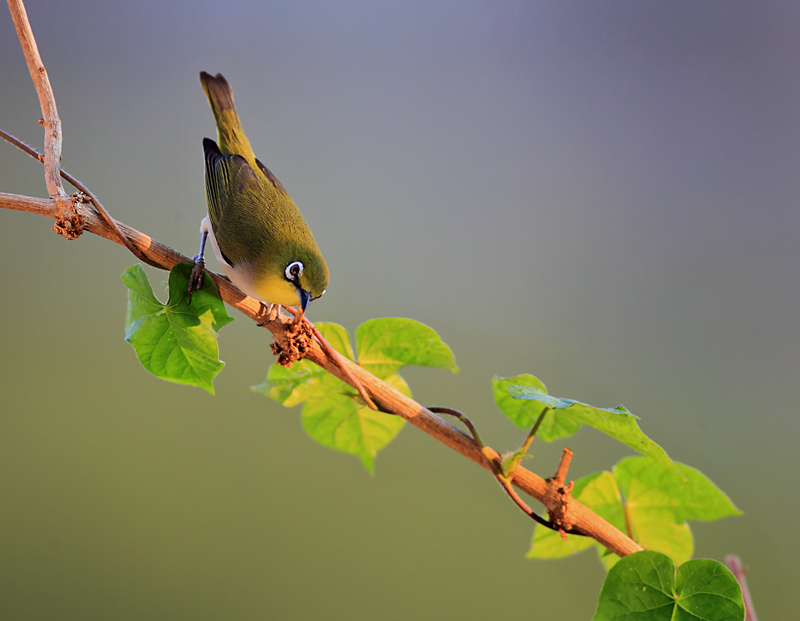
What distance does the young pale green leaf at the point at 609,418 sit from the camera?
1.54 ft

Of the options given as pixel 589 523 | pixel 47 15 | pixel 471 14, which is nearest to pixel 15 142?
pixel 589 523

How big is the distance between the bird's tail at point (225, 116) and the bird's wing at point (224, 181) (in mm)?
39

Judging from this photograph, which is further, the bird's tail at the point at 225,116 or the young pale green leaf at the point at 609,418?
the bird's tail at the point at 225,116

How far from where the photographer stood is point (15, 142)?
1.58 ft

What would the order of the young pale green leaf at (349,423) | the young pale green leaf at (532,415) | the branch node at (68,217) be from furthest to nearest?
the young pale green leaf at (349,423) → the young pale green leaf at (532,415) → the branch node at (68,217)

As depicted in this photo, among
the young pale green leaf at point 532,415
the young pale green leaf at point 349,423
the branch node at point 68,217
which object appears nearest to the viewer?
the branch node at point 68,217

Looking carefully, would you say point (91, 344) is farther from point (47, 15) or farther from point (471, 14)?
point (471, 14)

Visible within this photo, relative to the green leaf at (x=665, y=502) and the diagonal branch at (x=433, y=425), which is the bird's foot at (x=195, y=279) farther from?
the green leaf at (x=665, y=502)

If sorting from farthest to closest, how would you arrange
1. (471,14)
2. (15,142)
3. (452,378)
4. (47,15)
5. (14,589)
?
(471,14) < (452,378) < (47,15) < (14,589) < (15,142)

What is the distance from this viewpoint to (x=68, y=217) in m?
0.46

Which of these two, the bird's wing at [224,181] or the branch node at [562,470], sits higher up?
the bird's wing at [224,181]

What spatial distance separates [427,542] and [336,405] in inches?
44.2

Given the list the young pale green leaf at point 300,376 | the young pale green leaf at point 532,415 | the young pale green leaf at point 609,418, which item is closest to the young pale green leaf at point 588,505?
the young pale green leaf at point 532,415

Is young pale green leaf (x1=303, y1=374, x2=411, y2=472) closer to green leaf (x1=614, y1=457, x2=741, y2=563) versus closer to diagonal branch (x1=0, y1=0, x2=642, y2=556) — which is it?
diagonal branch (x1=0, y1=0, x2=642, y2=556)
